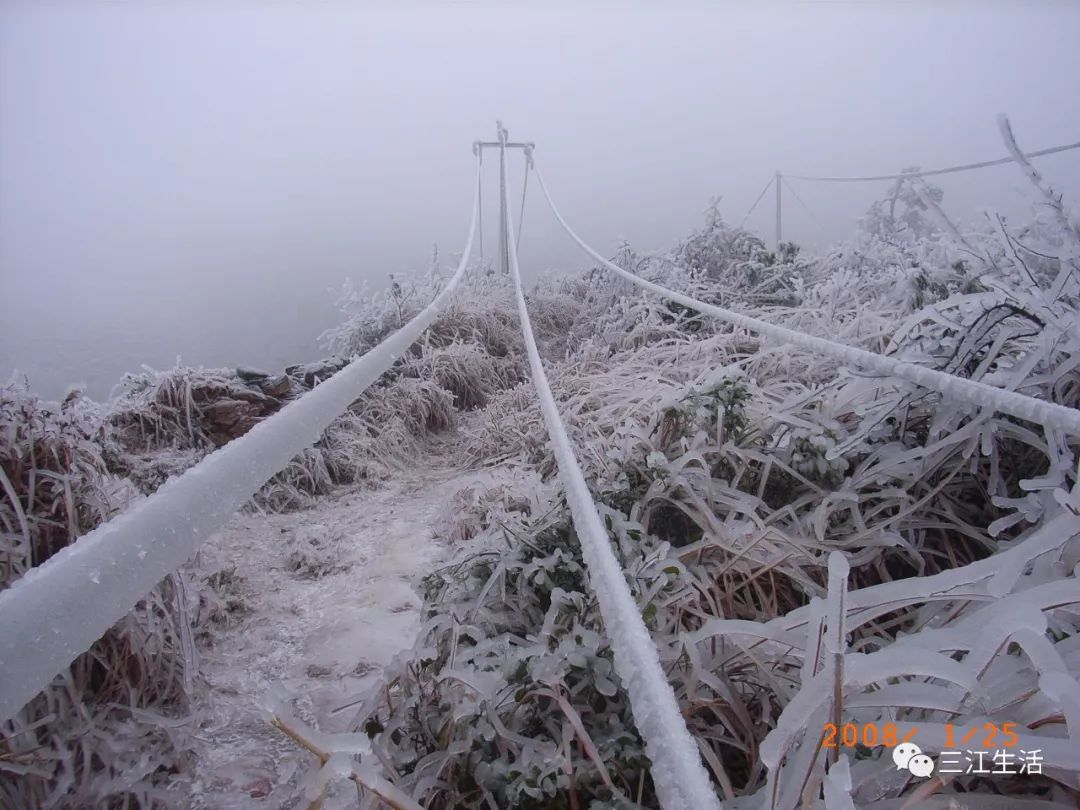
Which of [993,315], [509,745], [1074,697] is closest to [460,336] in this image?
[993,315]

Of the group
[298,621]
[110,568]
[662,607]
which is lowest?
[298,621]

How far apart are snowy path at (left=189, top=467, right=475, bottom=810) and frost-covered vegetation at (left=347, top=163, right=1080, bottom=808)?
26cm

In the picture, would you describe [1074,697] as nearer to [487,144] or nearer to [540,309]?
[540,309]

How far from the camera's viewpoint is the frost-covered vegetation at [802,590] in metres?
0.51

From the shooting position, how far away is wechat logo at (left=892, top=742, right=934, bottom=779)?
1.64ft

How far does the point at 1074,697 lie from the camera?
1.40 feet

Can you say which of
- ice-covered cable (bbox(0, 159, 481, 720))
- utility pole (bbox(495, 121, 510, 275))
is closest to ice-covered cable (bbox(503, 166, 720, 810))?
ice-covered cable (bbox(0, 159, 481, 720))

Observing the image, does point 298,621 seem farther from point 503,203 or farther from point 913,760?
point 503,203

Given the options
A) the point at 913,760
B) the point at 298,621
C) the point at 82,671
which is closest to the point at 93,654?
the point at 82,671

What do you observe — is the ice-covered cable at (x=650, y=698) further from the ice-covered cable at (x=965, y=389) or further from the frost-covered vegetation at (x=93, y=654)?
the frost-covered vegetation at (x=93, y=654)

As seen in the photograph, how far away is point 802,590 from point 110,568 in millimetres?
982

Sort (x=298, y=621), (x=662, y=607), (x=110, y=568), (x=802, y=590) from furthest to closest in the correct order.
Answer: (x=298, y=621) < (x=802, y=590) < (x=662, y=607) < (x=110, y=568)

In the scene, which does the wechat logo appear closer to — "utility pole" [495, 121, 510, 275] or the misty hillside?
the misty hillside

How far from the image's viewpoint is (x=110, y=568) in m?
0.47
